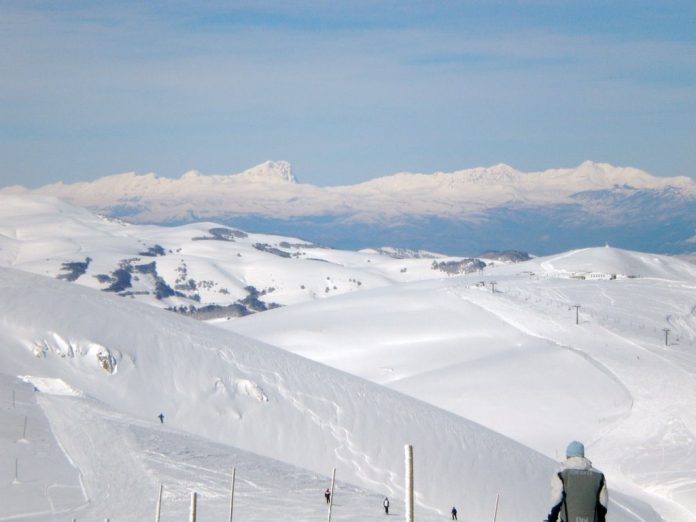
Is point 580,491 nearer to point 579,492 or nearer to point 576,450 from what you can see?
point 579,492

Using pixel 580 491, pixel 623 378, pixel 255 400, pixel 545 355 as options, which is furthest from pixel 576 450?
pixel 545 355

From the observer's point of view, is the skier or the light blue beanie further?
the light blue beanie

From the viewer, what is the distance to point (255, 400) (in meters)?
47.2

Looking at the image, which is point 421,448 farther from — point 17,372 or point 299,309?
point 299,309

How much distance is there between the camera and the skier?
8.08 m

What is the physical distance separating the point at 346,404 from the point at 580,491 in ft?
135

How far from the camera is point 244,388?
4788cm

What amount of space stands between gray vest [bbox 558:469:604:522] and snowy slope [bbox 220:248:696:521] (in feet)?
159

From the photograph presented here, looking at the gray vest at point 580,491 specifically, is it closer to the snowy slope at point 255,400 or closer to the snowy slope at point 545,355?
the snowy slope at point 255,400

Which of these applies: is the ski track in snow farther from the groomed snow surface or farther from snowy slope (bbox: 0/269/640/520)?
snowy slope (bbox: 0/269/640/520)

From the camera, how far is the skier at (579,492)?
808 centimetres

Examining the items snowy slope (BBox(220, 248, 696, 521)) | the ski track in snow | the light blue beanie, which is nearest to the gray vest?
the light blue beanie

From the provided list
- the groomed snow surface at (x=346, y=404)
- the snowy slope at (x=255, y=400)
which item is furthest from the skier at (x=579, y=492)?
the snowy slope at (x=255, y=400)

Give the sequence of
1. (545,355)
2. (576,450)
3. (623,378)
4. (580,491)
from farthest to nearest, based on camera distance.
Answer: (545,355) → (623,378) → (576,450) → (580,491)
